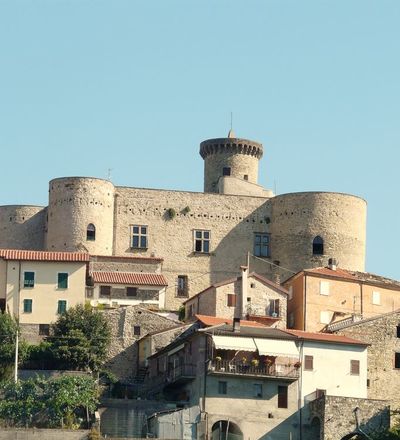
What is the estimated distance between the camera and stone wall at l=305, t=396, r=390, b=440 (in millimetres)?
77438

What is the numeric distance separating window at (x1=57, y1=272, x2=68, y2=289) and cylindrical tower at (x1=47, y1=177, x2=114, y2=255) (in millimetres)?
9642

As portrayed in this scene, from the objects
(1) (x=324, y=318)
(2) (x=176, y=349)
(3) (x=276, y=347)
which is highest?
(1) (x=324, y=318)

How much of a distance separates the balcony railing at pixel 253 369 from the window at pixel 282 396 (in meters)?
0.59

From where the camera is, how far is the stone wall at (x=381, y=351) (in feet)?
274

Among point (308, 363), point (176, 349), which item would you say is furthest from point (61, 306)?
point (308, 363)

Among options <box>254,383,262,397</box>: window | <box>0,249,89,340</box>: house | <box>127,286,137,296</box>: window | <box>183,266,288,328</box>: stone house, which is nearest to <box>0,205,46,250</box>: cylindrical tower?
<box>127,286,137,296</box>: window

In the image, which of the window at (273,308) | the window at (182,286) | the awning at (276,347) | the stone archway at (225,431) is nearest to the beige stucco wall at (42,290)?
the window at (273,308)

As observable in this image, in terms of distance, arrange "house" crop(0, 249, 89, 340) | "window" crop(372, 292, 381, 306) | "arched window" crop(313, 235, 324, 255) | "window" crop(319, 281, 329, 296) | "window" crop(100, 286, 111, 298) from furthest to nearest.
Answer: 1. "arched window" crop(313, 235, 324, 255)
2. "window" crop(372, 292, 381, 306)
3. "window" crop(100, 286, 111, 298)
4. "window" crop(319, 281, 329, 296)
5. "house" crop(0, 249, 89, 340)

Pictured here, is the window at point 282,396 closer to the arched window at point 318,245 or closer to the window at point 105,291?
the window at point 105,291

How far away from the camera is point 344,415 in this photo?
77688mm

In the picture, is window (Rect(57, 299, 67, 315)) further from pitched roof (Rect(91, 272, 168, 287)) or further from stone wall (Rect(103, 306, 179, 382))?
pitched roof (Rect(91, 272, 168, 287))

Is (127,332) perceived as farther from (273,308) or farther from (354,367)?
(354,367)

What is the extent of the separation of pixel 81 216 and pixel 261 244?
488 inches

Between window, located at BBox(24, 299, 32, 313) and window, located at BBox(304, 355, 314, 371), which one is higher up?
window, located at BBox(24, 299, 32, 313)
